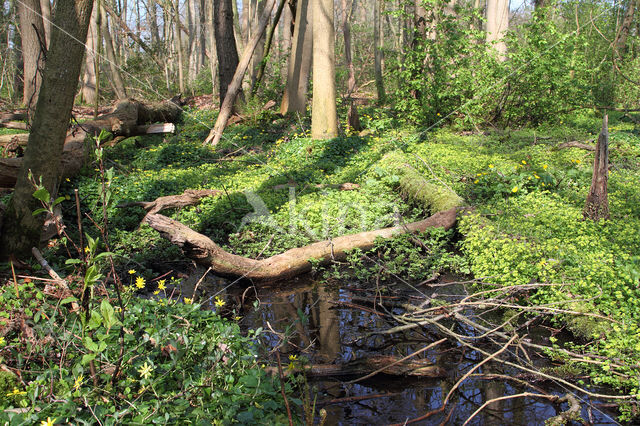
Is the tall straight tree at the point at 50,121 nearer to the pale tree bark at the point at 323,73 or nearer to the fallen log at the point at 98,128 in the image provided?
the fallen log at the point at 98,128

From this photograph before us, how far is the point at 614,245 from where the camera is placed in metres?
4.90

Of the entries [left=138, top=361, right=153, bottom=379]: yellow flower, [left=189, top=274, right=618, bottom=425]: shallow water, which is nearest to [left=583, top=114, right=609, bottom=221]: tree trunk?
[left=189, top=274, right=618, bottom=425]: shallow water

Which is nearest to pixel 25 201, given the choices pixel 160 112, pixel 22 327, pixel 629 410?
pixel 22 327

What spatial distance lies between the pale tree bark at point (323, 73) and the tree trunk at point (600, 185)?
263 inches

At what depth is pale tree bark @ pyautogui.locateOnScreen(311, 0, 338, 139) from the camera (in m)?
10.8

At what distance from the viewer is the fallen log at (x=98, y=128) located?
7117 millimetres

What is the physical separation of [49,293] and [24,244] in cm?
149

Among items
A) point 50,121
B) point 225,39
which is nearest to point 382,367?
point 50,121

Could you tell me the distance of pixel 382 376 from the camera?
3.84m

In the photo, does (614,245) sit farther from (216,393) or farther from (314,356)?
(216,393)

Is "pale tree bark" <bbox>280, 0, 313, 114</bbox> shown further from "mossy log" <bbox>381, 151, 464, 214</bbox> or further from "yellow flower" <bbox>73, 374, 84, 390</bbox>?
"yellow flower" <bbox>73, 374, 84, 390</bbox>

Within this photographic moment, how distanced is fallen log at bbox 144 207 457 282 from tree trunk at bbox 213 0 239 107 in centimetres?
888

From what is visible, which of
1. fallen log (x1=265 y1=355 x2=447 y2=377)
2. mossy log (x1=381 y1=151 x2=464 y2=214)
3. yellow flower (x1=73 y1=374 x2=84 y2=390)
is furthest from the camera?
mossy log (x1=381 y1=151 x2=464 y2=214)

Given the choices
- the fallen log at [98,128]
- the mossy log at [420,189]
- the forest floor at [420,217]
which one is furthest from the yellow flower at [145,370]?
the mossy log at [420,189]
